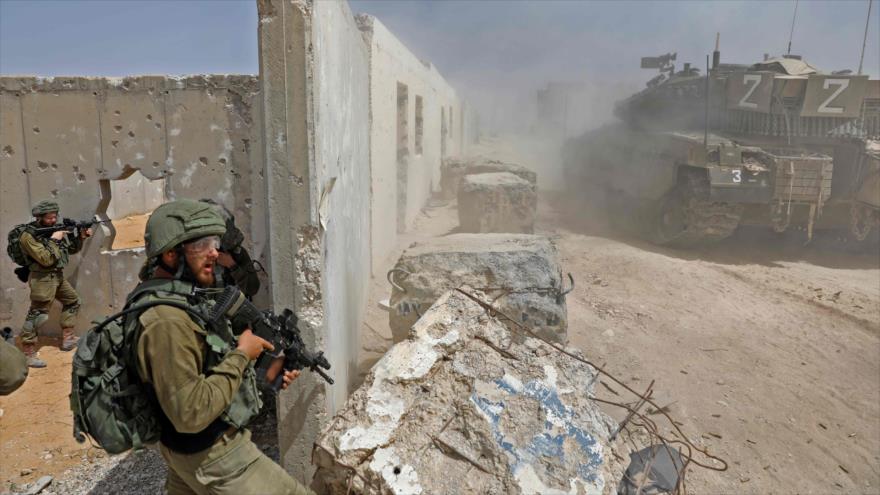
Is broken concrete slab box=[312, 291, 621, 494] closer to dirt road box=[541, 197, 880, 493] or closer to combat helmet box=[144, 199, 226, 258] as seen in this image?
combat helmet box=[144, 199, 226, 258]

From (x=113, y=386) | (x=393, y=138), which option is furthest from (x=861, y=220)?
(x=113, y=386)

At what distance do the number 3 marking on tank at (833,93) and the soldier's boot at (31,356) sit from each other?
9.85m

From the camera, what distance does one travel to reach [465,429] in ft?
7.28

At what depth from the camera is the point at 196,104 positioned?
478 cm

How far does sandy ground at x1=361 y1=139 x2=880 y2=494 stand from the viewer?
372cm

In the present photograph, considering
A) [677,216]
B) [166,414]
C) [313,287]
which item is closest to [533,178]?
[677,216]

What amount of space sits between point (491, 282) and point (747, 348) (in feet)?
9.50

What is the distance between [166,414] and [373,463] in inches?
29.5

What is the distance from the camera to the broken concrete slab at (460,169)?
10.9 metres

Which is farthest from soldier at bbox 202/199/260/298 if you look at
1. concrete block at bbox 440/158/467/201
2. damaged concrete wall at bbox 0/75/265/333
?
concrete block at bbox 440/158/467/201

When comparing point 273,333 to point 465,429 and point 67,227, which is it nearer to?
point 465,429

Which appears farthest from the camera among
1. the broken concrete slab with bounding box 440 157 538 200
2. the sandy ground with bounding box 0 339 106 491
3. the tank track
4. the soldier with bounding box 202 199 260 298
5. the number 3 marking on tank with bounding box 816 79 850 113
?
the broken concrete slab with bounding box 440 157 538 200

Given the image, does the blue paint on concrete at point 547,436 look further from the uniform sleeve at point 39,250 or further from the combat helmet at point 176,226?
the uniform sleeve at point 39,250

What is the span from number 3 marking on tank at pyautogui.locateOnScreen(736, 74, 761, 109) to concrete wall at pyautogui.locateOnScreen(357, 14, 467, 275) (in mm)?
5077
